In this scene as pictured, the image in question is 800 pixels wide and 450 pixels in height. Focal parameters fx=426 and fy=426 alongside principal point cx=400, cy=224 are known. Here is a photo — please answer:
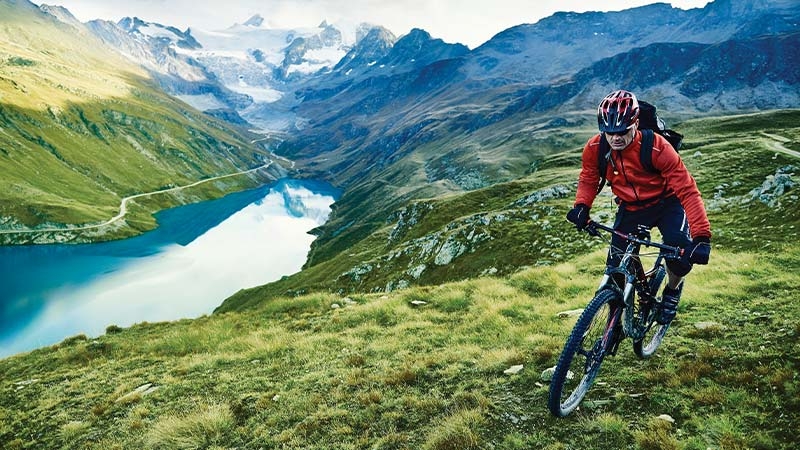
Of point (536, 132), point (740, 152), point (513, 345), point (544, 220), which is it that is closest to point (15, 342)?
point (544, 220)

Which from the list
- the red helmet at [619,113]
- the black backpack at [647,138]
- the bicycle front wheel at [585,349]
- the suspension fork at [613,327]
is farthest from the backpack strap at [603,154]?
the suspension fork at [613,327]

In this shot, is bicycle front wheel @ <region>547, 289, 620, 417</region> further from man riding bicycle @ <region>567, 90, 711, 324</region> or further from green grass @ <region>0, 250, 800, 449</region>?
man riding bicycle @ <region>567, 90, 711, 324</region>

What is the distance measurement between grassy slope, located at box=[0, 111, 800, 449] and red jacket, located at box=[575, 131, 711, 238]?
2917 millimetres

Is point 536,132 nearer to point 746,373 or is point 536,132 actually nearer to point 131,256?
point 131,256

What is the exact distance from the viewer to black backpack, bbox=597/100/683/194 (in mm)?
7707

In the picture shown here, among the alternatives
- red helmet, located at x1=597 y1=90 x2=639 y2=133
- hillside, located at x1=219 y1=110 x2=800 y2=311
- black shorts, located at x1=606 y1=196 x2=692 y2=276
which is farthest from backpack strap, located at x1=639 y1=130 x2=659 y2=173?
hillside, located at x1=219 y1=110 x2=800 y2=311

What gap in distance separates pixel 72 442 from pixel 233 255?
426 ft

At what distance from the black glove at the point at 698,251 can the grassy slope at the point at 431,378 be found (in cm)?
228

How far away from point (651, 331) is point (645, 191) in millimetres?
3213

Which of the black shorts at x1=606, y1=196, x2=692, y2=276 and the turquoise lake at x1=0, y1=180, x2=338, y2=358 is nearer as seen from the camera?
the black shorts at x1=606, y1=196, x2=692, y2=276

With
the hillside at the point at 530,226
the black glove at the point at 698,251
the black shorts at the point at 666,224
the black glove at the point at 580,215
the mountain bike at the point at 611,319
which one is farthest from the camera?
the hillside at the point at 530,226

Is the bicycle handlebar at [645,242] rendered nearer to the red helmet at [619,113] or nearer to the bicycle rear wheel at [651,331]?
the bicycle rear wheel at [651,331]

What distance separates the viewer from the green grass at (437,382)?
22.9 feet

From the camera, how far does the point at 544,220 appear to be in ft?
156
